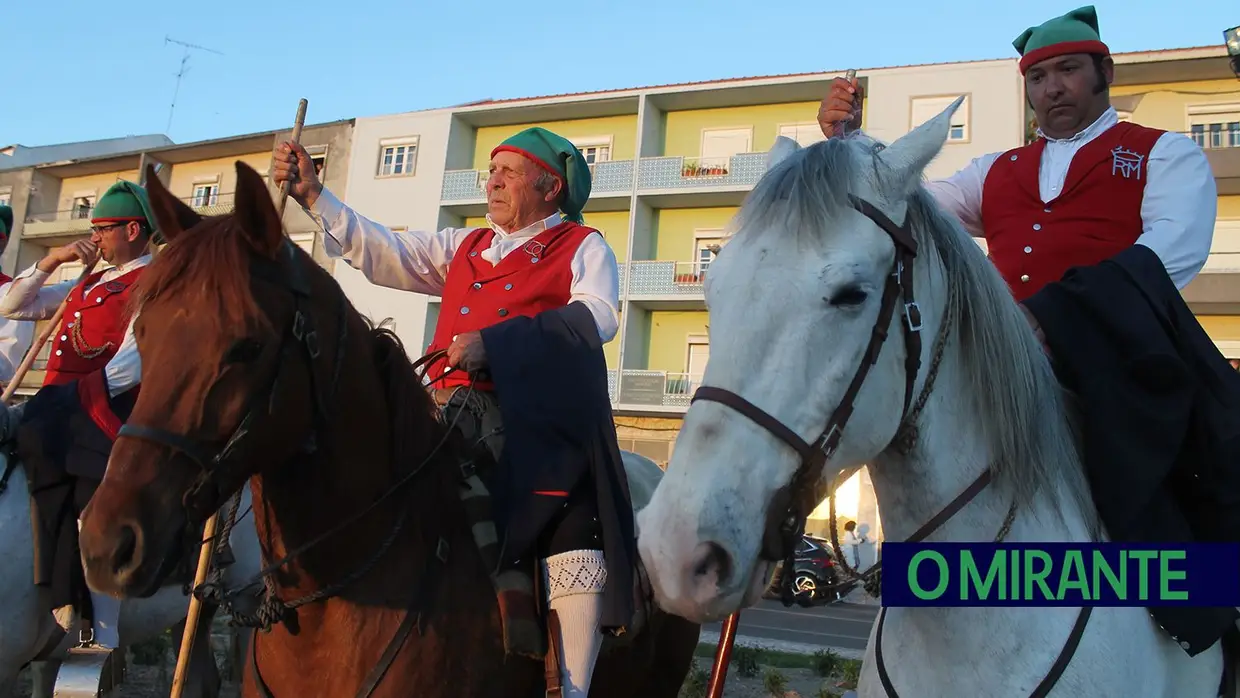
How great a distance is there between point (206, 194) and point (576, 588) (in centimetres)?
3415

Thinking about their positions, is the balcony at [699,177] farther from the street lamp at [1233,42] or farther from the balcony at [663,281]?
the street lamp at [1233,42]

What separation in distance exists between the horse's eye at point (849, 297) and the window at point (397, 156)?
29346mm

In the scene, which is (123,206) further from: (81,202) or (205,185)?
(81,202)

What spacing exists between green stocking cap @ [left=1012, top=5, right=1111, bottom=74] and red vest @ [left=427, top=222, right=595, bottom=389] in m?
1.69

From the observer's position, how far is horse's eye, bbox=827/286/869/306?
1.70m

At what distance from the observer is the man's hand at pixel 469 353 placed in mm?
3020

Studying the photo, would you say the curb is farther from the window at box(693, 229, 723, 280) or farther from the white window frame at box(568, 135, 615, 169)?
the white window frame at box(568, 135, 615, 169)

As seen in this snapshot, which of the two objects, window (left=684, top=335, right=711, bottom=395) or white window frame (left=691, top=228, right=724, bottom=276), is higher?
white window frame (left=691, top=228, right=724, bottom=276)

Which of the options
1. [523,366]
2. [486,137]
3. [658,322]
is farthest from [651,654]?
[486,137]

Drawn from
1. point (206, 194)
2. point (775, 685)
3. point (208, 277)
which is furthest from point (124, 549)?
point (206, 194)

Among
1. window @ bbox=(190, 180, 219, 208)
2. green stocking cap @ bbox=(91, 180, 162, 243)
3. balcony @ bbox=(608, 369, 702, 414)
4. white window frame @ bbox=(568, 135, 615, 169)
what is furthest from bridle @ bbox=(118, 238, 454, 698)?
window @ bbox=(190, 180, 219, 208)

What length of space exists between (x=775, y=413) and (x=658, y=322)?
82.7 ft

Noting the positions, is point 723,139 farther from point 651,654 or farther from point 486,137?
point 651,654

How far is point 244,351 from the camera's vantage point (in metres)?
2.37
